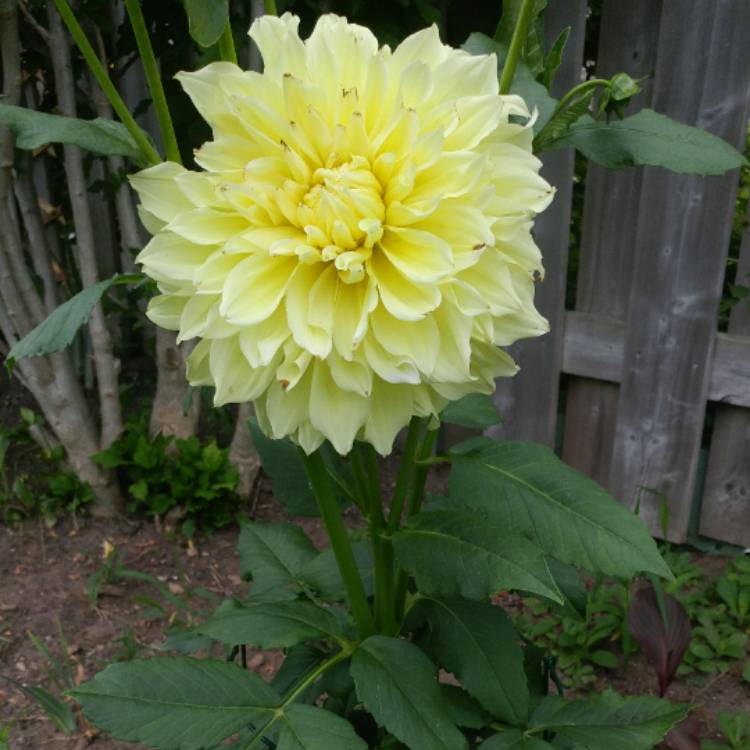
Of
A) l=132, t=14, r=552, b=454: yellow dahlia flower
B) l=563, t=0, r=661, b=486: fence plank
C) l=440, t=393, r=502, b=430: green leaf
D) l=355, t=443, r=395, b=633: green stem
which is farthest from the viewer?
l=563, t=0, r=661, b=486: fence plank

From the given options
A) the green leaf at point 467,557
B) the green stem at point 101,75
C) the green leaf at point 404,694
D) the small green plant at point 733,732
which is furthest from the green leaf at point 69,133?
the small green plant at point 733,732

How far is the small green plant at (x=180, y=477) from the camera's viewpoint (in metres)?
2.83

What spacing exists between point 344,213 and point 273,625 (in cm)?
59

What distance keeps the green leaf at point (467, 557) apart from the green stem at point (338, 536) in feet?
0.23

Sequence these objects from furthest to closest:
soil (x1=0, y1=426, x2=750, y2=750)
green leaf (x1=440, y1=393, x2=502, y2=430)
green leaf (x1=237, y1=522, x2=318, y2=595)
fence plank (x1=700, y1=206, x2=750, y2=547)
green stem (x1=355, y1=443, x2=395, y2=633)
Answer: fence plank (x1=700, y1=206, x2=750, y2=547), soil (x1=0, y1=426, x2=750, y2=750), green leaf (x1=237, y1=522, x2=318, y2=595), green leaf (x1=440, y1=393, x2=502, y2=430), green stem (x1=355, y1=443, x2=395, y2=633)

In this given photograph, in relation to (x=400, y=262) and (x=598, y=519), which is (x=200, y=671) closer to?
(x=598, y=519)

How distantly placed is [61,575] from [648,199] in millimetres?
2120

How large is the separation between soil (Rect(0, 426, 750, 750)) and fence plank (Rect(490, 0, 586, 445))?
431 mm

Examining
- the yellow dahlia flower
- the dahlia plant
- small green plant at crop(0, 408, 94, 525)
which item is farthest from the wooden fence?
the yellow dahlia flower

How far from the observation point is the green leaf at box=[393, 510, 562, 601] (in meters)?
0.96

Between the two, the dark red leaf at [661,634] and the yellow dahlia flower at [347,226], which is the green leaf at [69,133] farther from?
the dark red leaf at [661,634]

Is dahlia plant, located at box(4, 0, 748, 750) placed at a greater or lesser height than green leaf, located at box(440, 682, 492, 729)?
greater

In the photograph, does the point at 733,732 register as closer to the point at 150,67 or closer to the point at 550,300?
the point at 550,300

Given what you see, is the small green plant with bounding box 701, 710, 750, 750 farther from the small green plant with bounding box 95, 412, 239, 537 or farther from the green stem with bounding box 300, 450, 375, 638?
the small green plant with bounding box 95, 412, 239, 537
